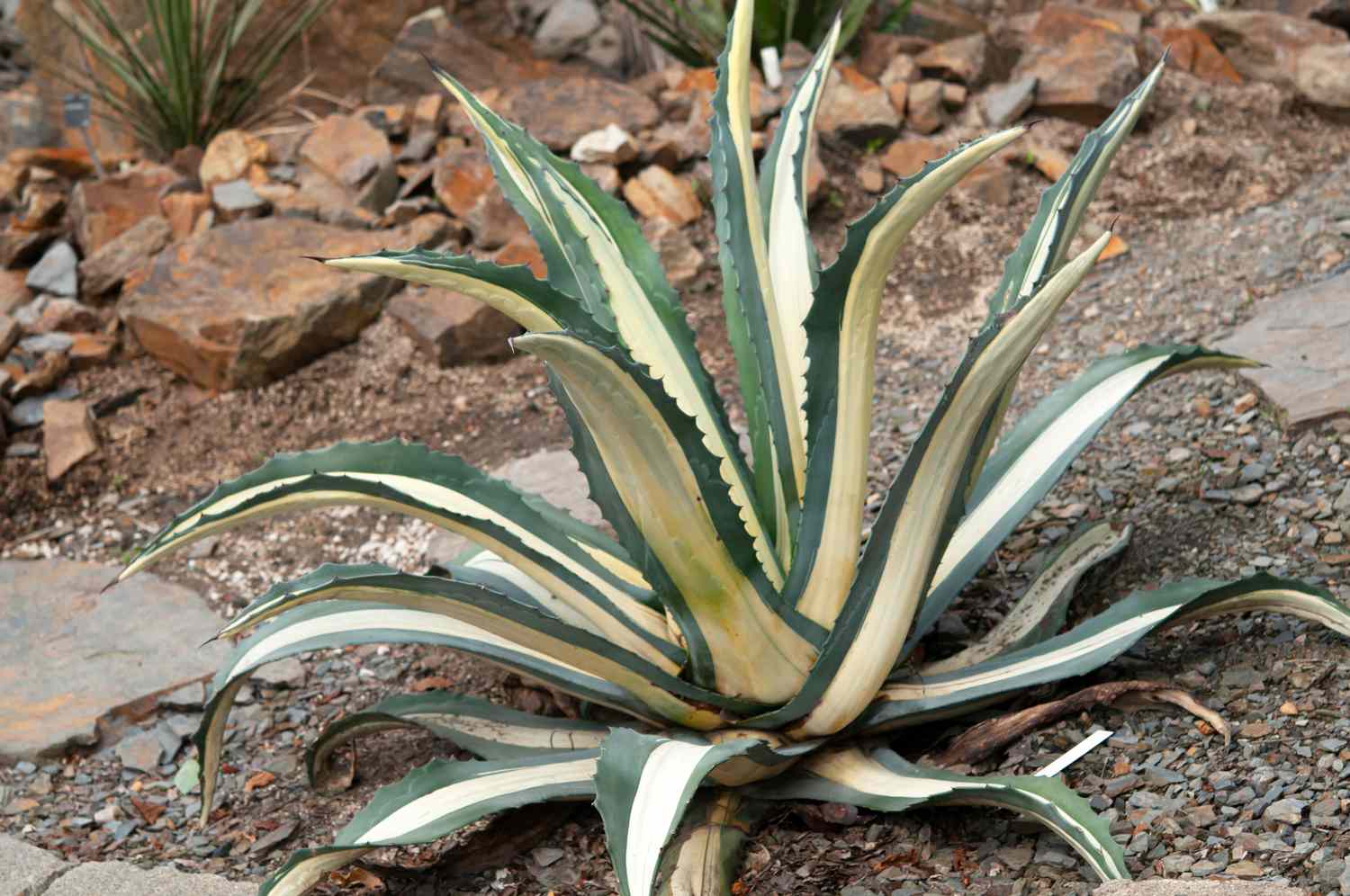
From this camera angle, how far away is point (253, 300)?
9.95 feet

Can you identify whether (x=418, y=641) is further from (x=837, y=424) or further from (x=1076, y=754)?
(x=1076, y=754)

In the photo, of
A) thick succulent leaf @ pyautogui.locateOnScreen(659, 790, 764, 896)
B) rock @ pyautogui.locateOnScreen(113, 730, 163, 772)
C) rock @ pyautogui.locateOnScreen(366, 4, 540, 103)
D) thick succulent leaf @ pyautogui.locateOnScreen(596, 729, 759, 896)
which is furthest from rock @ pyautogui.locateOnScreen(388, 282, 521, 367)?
thick succulent leaf @ pyautogui.locateOnScreen(596, 729, 759, 896)

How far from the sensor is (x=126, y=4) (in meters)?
4.34

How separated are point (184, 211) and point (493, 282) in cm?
232

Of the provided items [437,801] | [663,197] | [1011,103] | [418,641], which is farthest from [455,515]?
[1011,103]

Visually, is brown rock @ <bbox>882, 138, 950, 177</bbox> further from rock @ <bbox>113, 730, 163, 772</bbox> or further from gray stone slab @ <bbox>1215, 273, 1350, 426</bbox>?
rock @ <bbox>113, 730, 163, 772</bbox>

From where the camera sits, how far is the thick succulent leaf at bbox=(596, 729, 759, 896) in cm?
124

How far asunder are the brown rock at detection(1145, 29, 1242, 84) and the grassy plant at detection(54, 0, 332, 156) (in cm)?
244

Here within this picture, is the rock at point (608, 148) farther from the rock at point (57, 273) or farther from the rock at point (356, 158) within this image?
the rock at point (57, 273)

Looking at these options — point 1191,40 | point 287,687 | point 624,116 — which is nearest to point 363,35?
point 624,116

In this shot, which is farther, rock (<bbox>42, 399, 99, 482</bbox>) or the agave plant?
rock (<bbox>42, 399, 99, 482</bbox>)

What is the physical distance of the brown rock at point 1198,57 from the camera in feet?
11.6

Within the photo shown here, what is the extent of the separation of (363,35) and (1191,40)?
2742mm

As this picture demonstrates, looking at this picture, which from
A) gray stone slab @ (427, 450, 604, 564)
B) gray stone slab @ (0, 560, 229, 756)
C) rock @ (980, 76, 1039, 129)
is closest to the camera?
gray stone slab @ (0, 560, 229, 756)
